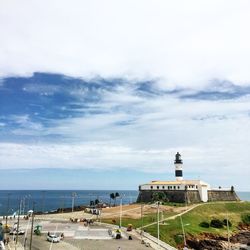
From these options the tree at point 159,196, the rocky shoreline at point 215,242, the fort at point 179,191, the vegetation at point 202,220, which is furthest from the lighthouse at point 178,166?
the rocky shoreline at point 215,242

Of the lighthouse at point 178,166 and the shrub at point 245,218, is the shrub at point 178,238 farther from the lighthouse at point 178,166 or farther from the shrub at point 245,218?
the lighthouse at point 178,166

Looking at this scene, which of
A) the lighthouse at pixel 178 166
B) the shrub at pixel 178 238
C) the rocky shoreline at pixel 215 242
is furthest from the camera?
the lighthouse at pixel 178 166

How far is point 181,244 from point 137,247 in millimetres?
19565

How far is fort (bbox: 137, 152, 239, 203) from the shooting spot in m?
136

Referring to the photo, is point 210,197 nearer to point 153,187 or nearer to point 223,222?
point 153,187

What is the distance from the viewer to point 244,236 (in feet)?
335

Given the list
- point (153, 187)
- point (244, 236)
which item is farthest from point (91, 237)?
point (153, 187)

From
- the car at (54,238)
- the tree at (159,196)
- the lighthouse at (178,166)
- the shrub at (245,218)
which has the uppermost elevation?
the lighthouse at (178,166)

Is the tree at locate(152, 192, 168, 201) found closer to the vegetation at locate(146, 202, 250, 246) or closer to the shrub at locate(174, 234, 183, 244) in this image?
the vegetation at locate(146, 202, 250, 246)

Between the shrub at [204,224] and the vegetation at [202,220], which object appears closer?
the vegetation at [202,220]

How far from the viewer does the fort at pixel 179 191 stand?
448 feet

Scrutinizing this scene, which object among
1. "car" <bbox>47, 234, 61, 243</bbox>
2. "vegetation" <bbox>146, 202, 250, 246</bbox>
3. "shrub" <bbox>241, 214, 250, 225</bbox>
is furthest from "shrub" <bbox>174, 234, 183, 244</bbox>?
"shrub" <bbox>241, 214, 250, 225</bbox>

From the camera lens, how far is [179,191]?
450 feet

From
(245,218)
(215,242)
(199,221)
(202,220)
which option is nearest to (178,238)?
(215,242)
